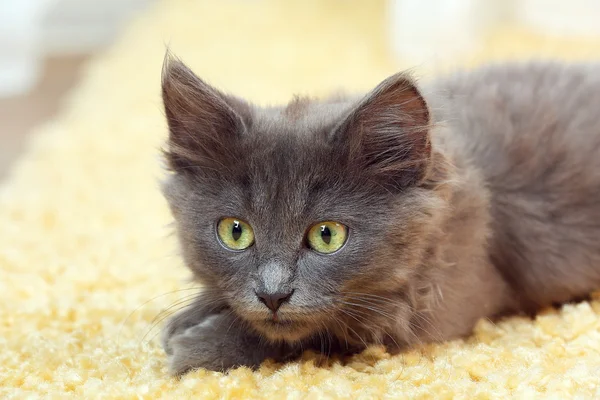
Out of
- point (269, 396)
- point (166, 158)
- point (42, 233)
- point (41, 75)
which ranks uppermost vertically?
point (41, 75)

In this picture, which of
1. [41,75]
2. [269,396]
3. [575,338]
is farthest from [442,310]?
[41,75]

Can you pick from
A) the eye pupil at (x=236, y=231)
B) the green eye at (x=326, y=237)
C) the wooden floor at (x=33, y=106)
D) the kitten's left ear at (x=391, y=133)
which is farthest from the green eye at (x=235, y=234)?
the wooden floor at (x=33, y=106)

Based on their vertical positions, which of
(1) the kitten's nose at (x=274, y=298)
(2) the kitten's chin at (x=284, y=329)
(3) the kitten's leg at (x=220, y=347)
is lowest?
(3) the kitten's leg at (x=220, y=347)

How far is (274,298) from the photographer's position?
1.30 meters

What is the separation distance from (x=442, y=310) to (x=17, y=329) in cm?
102

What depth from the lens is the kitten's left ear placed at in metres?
1.34

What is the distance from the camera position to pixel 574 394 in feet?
4.33

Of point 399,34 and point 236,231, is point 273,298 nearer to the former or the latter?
point 236,231

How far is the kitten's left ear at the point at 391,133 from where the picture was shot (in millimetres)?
1344

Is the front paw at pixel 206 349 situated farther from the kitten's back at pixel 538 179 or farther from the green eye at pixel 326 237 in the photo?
the kitten's back at pixel 538 179

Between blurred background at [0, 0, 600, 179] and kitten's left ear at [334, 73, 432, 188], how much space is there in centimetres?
195

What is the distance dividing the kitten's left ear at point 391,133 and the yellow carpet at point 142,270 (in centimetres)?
40

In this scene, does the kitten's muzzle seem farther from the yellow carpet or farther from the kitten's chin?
the yellow carpet

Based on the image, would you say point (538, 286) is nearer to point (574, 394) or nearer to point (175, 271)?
point (574, 394)
